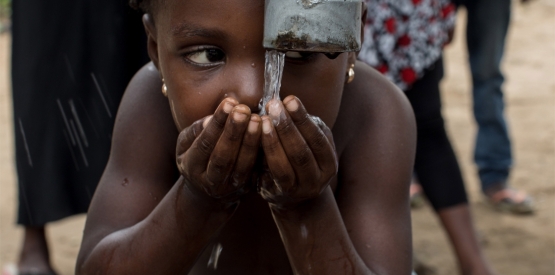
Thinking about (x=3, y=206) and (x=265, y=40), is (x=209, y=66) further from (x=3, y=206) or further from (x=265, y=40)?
(x=3, y=206)

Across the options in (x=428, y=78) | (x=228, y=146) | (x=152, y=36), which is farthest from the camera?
(x=428, y=78)

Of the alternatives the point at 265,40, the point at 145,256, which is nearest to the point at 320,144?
the point at 265,40

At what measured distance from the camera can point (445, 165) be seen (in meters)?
3.45

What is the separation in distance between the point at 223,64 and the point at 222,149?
26 cm

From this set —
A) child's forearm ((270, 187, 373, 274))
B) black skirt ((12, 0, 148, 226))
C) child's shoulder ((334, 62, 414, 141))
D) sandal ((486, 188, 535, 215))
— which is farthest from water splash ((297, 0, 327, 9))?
sandal ((486, 188, 535, 215))

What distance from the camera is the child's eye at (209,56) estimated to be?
1.69 metres

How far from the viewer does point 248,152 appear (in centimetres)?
150

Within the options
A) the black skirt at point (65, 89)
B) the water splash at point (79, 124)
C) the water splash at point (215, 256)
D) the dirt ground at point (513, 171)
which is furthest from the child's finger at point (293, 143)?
the dirt ground at point (513, 171)

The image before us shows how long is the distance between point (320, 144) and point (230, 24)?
12.9 inches

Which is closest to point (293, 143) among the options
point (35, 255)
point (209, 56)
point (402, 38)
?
point (209, 56)

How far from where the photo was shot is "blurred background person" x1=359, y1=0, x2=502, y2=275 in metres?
3.15

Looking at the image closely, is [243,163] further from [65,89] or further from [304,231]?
[65,89]

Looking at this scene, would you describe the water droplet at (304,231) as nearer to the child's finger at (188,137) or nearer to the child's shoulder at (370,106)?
the child's finger at (188,137)

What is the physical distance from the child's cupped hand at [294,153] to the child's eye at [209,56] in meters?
0.24
